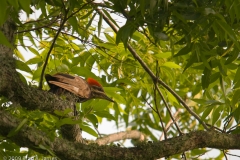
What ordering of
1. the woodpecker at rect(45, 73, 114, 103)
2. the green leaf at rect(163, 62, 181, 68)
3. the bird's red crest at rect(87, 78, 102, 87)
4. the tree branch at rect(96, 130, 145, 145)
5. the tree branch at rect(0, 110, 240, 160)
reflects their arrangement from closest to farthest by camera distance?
the tree branch at rect(0, 110, 240, 160) < the woodpecker at rect(45, 73, 114, 103) < the green leaf at rect(163, 62, 181, 68) < the tree branch at rect(96, 130, 145, 145) < the bird's red crest at rect(87, 78, 102, 87)

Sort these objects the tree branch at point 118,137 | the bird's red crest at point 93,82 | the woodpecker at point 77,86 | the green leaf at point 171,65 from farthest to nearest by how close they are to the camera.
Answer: the bird's red crest at point 93,82, the tree branch at point 118,137, the green leaf at point 171,65, the woodpecker at point 77,86

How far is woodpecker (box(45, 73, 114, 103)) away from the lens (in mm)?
5676

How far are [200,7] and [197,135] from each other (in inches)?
49.1

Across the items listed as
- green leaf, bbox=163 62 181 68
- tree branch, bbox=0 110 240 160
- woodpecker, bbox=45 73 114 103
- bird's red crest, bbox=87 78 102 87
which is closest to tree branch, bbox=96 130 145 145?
woodpecker, bbox=45 73 114 103

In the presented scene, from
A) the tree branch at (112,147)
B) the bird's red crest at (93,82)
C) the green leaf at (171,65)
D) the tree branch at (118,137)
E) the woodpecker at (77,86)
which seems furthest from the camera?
the bird's red crest at (93,82)

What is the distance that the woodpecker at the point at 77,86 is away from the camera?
18.6ft

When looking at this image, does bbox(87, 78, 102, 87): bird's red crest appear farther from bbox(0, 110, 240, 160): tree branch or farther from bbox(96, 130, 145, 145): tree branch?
bbox(0, 110, 240, 160): tree branch

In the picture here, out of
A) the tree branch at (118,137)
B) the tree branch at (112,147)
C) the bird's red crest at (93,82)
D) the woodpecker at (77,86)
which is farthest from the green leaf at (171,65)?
the tree branch at (112,147)

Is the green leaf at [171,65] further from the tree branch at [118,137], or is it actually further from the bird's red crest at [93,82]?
the tree branch at [118,137]

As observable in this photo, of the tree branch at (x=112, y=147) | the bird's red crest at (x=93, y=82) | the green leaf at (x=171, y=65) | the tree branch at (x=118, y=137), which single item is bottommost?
the tree branch at (x=112, y=147)

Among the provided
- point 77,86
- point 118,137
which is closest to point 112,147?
point 77,86

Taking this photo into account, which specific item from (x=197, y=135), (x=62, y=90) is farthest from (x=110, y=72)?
(x=197, y=135)

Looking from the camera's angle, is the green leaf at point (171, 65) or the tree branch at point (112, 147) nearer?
the tree branch at point (112, 147)

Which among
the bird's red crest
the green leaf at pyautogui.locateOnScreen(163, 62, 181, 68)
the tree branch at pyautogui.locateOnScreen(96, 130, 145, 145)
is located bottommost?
the tree branch at pyautogui.locateOnScreen(96, 130, 145, 145)
